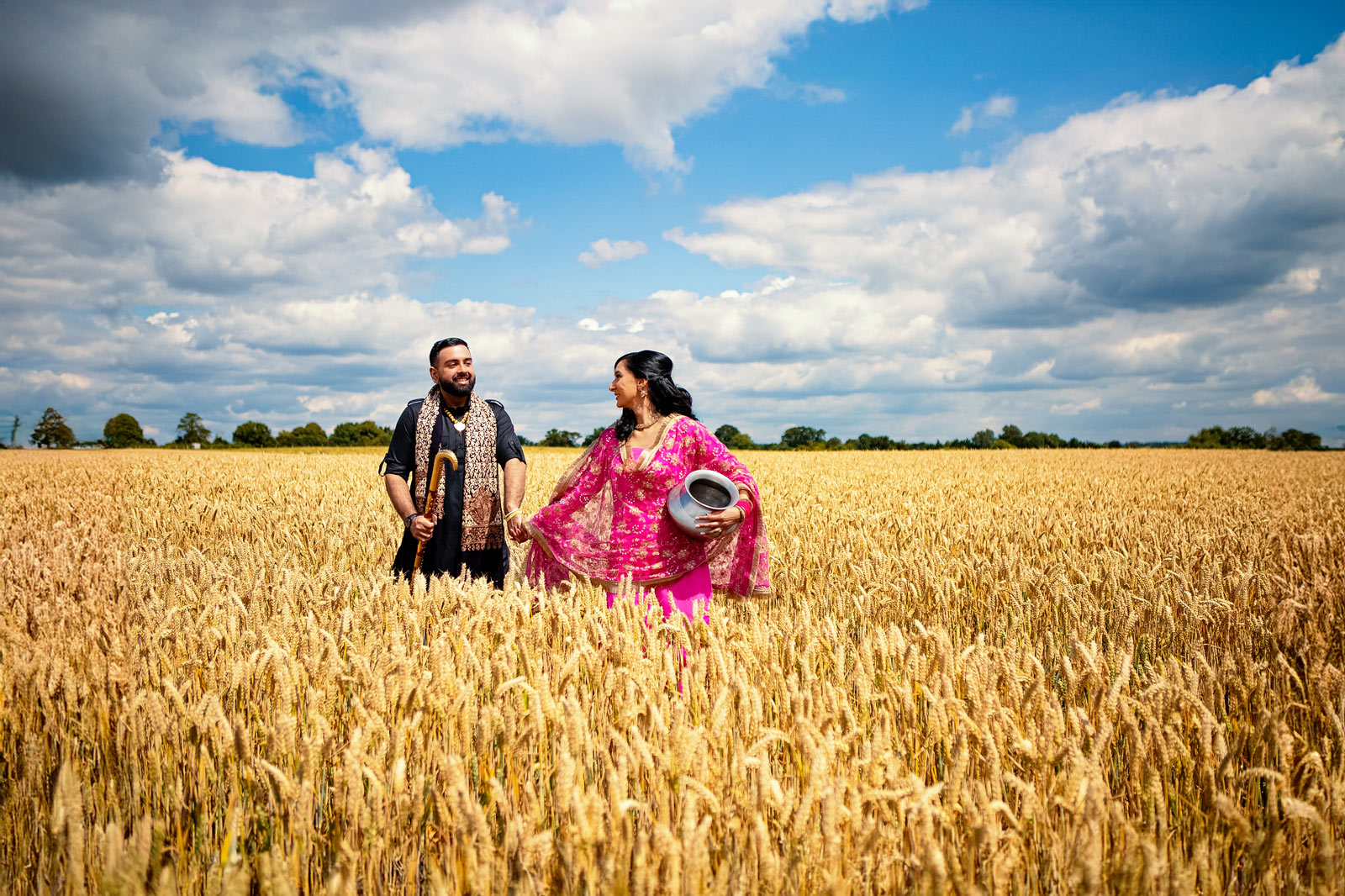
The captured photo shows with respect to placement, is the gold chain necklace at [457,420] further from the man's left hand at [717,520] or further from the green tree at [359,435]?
the green tree at [359,435]

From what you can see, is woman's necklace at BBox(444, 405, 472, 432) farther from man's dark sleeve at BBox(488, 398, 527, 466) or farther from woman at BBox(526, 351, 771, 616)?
woman at BBox(526, 351, 771, 616)

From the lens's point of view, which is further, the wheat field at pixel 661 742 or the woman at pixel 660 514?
the woman at pixel 660 514

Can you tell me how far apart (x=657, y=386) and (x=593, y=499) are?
899 millimetres

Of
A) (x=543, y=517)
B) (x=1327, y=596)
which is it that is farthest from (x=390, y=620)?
(x=1327, y=596)

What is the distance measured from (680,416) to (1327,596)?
3.61 metres

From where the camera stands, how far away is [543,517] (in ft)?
15.5

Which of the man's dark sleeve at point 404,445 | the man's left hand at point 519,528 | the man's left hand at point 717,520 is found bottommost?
the man's left hand at point 519,528

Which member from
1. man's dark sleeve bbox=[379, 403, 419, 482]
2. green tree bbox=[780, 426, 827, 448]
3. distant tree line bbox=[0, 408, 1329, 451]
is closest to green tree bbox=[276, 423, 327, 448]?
distant tree line bbox=[0, 408, 1329, 451]

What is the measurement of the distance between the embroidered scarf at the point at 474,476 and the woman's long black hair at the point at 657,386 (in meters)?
0.98

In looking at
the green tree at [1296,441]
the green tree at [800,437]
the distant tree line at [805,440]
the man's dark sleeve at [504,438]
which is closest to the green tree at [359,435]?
the distant tree line at [805,440]

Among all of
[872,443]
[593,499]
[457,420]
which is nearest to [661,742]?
[593,499]

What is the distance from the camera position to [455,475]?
4688 millimetres

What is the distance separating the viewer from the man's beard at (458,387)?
15.0 feet

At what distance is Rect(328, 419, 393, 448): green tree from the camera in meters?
50.1
